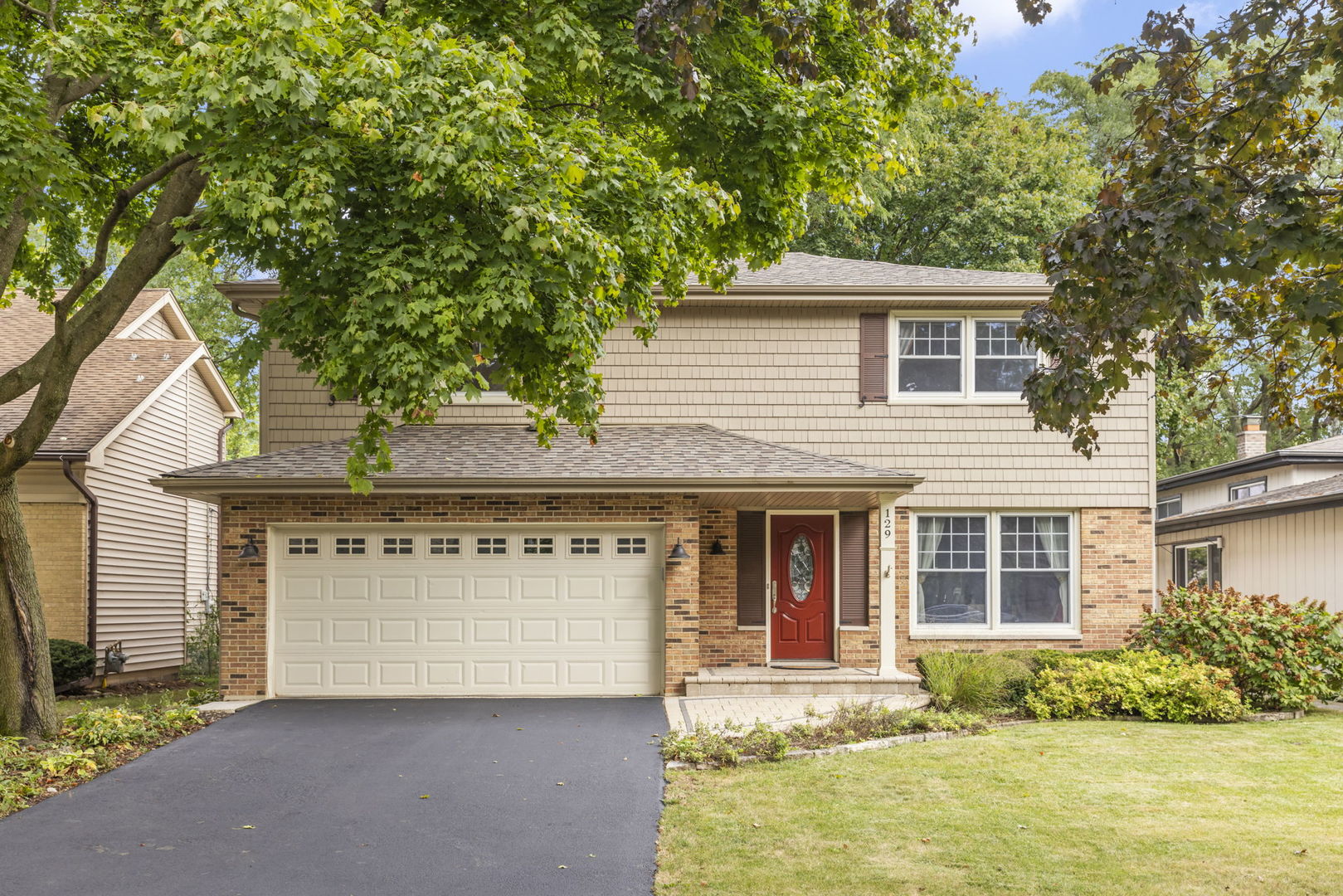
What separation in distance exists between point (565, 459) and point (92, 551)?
7.26 metres

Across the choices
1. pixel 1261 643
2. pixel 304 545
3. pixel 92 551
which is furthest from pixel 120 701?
pixel 1261 643

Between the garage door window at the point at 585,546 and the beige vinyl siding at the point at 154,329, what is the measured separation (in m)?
10.7

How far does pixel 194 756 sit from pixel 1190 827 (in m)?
8.17

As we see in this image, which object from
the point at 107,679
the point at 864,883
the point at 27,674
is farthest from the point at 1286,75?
the point at 107,679

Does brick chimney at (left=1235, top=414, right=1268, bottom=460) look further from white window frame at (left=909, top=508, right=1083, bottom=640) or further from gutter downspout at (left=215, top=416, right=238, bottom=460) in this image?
gutter downspout at (left=215, top=416, right=238, bottom=460)

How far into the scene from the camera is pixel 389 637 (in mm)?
12953

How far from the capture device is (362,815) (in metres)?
7.61

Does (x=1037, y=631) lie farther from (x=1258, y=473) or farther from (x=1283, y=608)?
(x=1258, y=473)

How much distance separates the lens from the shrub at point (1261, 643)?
12.1 meters

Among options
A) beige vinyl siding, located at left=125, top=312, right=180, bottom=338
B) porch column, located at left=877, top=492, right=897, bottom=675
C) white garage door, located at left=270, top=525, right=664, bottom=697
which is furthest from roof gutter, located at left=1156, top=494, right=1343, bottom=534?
beige vinyl siding, located at left=125, top=312, right=180, bottom=338

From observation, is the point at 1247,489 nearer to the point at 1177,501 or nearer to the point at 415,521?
the point at 1177,501

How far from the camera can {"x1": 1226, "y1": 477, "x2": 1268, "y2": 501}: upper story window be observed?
1983 centimetres

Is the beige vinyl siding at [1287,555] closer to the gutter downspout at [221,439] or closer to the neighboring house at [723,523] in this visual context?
the neighboring house at [723,523]

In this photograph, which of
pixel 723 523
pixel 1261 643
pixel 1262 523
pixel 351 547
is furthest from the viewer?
pixel 1262 523
